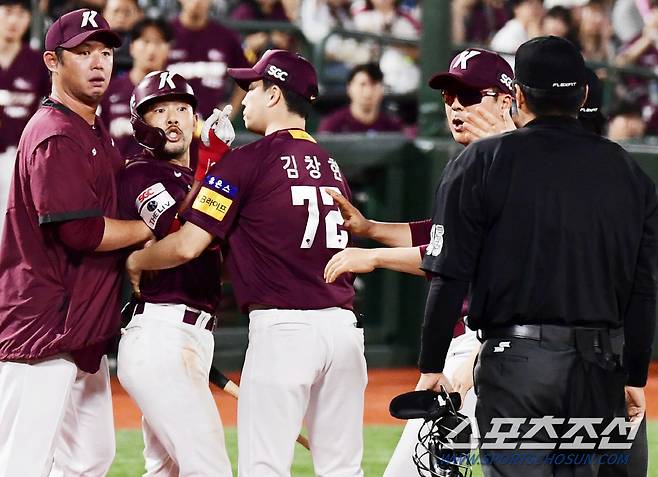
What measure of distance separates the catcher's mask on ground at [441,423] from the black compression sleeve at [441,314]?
Result: 126mm

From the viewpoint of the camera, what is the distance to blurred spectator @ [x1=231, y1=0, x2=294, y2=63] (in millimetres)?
10055

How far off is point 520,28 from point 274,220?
7461mm

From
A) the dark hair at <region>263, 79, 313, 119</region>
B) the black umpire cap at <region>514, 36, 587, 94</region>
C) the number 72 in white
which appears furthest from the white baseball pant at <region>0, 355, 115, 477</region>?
the black umpire cap at <region>514, 36, 587, 94</region>

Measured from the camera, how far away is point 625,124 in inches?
445

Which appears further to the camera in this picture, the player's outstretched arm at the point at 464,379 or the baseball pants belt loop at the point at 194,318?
the baseball pants belt loop at the point at 194,318

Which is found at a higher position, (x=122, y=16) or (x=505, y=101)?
(x=122, y=16)

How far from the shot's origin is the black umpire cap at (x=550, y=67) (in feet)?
12.4

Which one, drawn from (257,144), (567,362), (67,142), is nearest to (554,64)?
(567,362)

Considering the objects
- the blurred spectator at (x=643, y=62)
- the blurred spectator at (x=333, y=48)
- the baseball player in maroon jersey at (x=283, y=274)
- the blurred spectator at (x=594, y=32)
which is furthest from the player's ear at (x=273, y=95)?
the blurred spectator at (x=643, y=62)

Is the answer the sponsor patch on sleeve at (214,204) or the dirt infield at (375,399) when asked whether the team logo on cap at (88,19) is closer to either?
the sponsor patch on sleeve at (214,204)

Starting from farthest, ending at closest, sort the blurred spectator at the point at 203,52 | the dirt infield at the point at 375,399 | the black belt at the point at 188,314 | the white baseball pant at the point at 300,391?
the blurred spectator at the point at 203,52, the dirt infield at the point at 375,399, the black belt at the point at 188,314, the white baseball pant at the point at 300,391

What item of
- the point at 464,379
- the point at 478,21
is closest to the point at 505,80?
the point at 464,379

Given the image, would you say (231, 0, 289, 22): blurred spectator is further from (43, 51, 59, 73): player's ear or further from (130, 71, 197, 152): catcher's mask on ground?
(43, 51, 59, 73): player's ear

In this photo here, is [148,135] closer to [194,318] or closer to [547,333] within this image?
[194,318]
